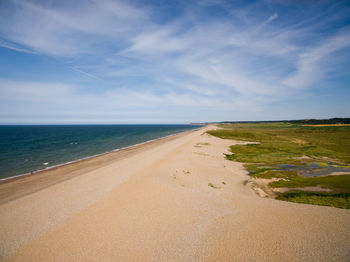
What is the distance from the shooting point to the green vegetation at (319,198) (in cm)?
1148

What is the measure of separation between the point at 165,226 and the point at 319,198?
41.1 ft

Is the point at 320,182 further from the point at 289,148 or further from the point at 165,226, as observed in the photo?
the point at 289,148

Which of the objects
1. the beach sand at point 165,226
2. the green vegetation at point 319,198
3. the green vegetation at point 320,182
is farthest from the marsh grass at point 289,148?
the beach sand at point 165,226

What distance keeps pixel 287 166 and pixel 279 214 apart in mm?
16980

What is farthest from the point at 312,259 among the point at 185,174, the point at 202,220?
the point at 185,174

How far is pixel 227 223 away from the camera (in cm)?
906

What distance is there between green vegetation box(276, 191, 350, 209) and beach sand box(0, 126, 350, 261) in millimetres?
1172

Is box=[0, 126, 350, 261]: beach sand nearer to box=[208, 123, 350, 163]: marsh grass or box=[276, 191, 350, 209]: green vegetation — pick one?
box=[276, 191, 350, 209]: green vegetation

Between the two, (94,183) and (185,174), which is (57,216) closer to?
(94,183)

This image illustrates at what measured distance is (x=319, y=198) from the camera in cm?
1241

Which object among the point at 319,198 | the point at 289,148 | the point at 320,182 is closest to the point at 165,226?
the point at 319,198

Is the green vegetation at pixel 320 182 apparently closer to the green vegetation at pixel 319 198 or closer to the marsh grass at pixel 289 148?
the green vegetation at pixel 319 198

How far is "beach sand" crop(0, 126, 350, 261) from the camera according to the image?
695 cm

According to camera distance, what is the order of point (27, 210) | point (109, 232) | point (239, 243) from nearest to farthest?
point (239, 243) → point (109, 232) → point (27, 210)
